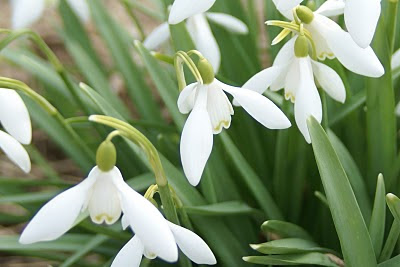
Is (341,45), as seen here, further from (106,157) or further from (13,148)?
(13,148)

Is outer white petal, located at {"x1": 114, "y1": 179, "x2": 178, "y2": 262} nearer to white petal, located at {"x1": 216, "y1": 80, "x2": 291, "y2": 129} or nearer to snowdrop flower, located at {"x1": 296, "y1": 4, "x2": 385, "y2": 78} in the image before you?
white petal, located at {"x1": 216, "y1": 80, "x2": 291, "y2": 129}

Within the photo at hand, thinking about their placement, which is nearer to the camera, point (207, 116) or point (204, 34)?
point (207, 116)

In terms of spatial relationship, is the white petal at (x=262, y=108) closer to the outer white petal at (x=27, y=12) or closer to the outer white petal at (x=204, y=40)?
the outer white petal at (x=204, y=40)

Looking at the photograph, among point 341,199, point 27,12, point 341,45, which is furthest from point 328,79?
point 27,12

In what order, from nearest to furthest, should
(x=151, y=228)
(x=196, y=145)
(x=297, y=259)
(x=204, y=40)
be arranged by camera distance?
(x=151, y=228) → (x=196, y=145) → (x=297, y=259) → (x=204, y=40)

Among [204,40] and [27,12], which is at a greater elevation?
[27,12]

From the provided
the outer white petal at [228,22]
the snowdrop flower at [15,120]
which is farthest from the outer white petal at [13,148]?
the outer white petal at [228,22]
